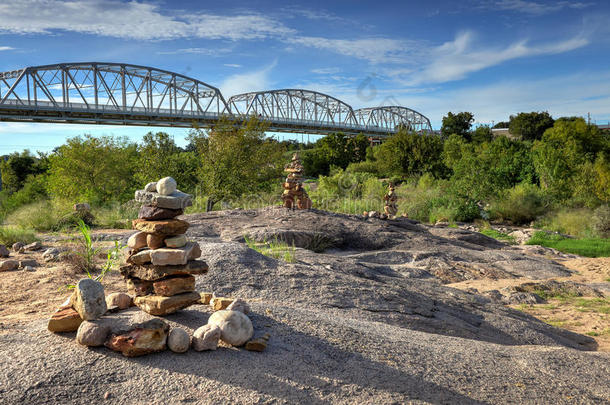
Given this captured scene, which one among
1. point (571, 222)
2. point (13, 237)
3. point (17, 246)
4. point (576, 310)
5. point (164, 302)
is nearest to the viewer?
point (164, 302)

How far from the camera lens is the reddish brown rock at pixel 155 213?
12.6ft

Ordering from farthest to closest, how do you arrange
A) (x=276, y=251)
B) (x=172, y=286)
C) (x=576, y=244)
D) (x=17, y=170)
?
1. (x=17, y=170)
2. (x=576, y=244)
3. (x=276, y=251)
4. (x=172, y=286)

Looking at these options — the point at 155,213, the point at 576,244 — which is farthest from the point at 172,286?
the point at 576,244

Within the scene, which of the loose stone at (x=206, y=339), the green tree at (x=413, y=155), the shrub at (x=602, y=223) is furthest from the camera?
the green tree at (x=413, y=155)

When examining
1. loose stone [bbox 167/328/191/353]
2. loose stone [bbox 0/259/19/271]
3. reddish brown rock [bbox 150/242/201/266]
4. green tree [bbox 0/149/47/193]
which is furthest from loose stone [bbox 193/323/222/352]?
green tree [bbox 0/149/47/193]

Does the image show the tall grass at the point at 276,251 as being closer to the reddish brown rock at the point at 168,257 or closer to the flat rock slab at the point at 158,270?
the flat rock slab at the point at 158,270

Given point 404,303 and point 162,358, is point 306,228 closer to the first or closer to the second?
point 404,303

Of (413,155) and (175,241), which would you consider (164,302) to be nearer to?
(175,241)

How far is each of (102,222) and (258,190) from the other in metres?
7.32

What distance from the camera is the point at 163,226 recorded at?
3756 millimetres

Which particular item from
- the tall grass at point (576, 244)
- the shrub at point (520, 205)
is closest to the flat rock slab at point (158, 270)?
the tall grass at point (576, 244)

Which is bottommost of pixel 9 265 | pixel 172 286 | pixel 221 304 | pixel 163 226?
pixel 9 265

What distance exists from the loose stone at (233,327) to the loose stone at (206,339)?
89mm

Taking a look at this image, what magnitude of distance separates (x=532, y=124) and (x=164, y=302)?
5876 cm
